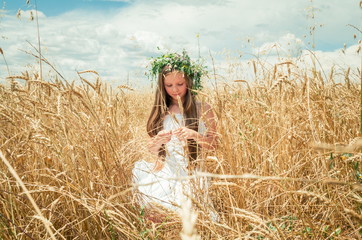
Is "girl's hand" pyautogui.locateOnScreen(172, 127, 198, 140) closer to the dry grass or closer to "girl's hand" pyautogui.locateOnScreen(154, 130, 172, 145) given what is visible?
"girl's hand" pyautogui.locateOnScreen(154, 130, 172, 145)

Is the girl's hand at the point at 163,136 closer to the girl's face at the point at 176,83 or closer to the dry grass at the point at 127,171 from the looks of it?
the dry grass at the point at 127,171

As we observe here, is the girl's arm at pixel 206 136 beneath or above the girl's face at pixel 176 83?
beneath

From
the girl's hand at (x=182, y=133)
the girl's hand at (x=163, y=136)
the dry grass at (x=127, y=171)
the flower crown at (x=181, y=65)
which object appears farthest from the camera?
the flower crown at (x=181, y=65)

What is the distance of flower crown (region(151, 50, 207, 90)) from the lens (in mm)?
2958

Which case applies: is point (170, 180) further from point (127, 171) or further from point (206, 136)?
point (127, 171)

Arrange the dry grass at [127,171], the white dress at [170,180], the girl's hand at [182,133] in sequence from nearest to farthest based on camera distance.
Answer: the dry grass at [127,171]
the white dress at [170,180]
the girl's hand at [182,133]

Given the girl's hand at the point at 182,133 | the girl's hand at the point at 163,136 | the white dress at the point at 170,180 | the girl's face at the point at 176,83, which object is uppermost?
the girl's face at the point at 176,83

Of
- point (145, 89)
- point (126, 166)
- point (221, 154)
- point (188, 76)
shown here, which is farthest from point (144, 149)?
point (145, 89)

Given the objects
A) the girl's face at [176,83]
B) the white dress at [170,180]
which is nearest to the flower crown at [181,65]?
the girl's face at [176,83]

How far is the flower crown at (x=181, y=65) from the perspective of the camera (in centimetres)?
296

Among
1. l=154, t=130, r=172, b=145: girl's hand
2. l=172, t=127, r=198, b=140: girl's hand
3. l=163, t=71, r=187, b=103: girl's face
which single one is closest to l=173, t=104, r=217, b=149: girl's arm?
l=172, t=127, r=198, b=140: girl's hand

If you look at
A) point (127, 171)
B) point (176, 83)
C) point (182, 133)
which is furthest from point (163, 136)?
point (176, 83)

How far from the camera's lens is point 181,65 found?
299cm

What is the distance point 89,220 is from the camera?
56.4 inches
